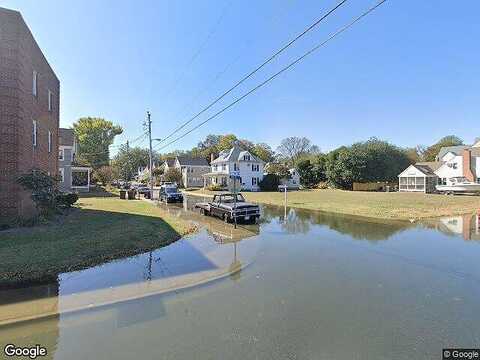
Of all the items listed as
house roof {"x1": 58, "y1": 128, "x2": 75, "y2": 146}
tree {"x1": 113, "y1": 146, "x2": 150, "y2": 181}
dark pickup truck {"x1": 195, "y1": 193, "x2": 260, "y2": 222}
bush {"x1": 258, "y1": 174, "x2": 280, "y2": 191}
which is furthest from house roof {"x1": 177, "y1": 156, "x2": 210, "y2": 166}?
dark pickup truck {"x1": 195, "y1": 193, "x2": 260, "y2": 222}

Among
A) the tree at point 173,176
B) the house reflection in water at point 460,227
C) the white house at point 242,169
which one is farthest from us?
the tree at point 173,176

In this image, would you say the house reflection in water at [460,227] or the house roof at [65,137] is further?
the house roof at [65,137]

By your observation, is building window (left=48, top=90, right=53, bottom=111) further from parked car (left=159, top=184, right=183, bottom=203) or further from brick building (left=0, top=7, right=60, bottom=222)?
parked car (left=159, top=184, right=183, bottom=203)

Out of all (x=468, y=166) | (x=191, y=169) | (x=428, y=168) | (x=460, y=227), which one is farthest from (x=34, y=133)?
(x=191, y=169)

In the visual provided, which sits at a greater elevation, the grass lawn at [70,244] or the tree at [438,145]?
A: the tree at [438,145]

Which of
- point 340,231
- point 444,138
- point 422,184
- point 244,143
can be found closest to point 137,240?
point 340,231

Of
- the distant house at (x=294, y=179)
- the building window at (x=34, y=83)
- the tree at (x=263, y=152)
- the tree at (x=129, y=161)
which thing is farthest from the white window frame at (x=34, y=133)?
the tree at (x=263, y=152)

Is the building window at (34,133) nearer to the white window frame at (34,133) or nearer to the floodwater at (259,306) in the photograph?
the white window frame at (34,133)

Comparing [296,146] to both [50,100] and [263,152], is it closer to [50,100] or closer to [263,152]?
[263,152]
